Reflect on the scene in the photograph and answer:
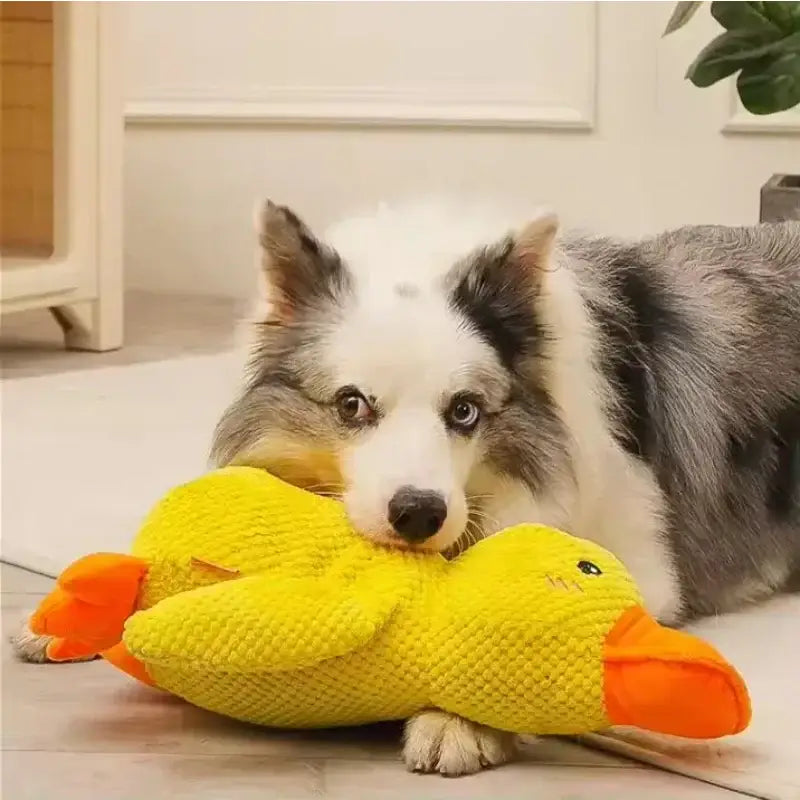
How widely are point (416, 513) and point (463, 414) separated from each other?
0.17 meters

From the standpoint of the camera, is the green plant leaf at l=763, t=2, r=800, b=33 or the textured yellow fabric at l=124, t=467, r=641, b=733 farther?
the green plant leaf at l=763, t=2, r=800, b=33

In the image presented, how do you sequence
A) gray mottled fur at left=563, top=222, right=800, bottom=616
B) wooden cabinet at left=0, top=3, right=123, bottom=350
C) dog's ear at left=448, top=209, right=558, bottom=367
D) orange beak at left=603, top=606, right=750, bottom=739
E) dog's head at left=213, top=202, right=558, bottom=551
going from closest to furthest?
orange beak at left=603, top=606, right=750, bottom=739
dog's head at left=213, top=202, right=558, bottom=551
dog's ear at left=448, top=209, right=558, bottom=367
gray mottled fur at left=563, top=222, right=800, bottom=616
wooden cabinet at left=0, top=3, right=123, bottom=350

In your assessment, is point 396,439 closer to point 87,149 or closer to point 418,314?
point 418,314

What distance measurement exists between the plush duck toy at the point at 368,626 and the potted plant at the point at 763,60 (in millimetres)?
2006

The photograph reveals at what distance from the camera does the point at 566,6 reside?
4.35 meters

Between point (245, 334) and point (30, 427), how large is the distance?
1209mm

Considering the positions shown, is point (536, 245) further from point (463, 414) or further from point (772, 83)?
point (772, 83)

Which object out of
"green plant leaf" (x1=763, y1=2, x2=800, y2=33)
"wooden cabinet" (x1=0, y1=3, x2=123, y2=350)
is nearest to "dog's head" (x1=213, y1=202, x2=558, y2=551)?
"green plant leaf" (x1=763, y1=2, x2=800, y2=33)

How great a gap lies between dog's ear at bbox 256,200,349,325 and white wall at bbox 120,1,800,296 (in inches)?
115

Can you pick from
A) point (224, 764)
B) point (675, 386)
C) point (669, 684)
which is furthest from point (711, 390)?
point (224, 764)

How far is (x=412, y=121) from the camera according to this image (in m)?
4.51

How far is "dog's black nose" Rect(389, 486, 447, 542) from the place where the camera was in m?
1.33

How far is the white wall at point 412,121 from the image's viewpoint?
4305mm

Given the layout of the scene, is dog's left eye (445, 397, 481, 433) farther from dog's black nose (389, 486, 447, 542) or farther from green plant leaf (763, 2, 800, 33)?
green plant leaf (763, 2, 800, 33)
